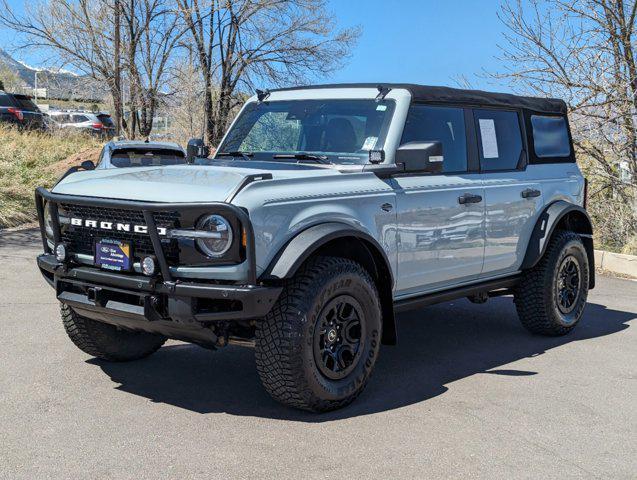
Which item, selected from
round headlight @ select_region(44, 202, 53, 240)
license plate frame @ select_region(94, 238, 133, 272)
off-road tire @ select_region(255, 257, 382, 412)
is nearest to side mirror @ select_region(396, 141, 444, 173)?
off-road tire @ select_region(255, 257, 382, 412)

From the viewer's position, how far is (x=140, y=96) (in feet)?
71.8

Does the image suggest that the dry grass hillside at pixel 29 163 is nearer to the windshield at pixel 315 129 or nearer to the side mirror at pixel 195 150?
the side mirror at pixel 195 150

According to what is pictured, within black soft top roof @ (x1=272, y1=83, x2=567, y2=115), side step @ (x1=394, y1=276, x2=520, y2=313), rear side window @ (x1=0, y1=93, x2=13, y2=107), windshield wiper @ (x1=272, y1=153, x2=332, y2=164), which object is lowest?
side step @ (x1=394, y1=276, x2=520, y2=313)

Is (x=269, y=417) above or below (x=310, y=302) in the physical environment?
below

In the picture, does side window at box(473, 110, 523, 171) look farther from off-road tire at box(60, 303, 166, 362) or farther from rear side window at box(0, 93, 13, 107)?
rear side window at box(0, 93, 13, 107)

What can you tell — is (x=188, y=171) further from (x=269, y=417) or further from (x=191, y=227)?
(x=269, y=417)

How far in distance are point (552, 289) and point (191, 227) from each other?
12.2 ft

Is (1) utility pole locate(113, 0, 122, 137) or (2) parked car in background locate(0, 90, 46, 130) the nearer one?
(1) utility pole locate(113, 0, 122, 137)

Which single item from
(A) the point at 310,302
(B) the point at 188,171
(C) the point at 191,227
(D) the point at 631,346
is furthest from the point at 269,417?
(D) the point at 631,346

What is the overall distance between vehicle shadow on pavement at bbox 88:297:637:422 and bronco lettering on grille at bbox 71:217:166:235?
115 cm

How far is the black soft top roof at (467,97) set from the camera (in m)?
6.05

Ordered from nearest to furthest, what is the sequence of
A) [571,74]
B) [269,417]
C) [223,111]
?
1. [269,417]
2. [571,74]
3. [223,111]

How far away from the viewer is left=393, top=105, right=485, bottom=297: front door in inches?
224

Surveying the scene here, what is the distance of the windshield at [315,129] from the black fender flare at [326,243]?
72 cm
